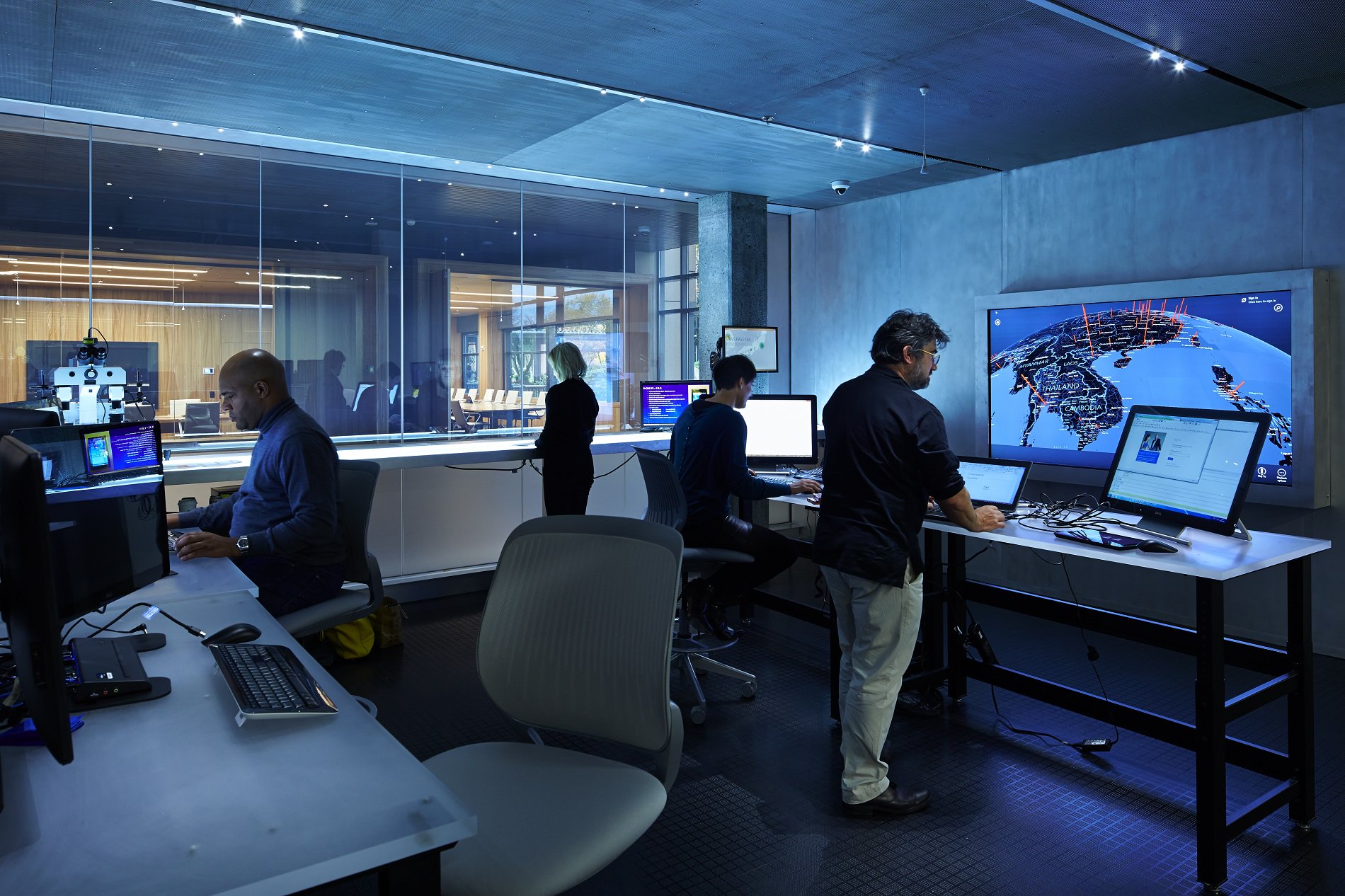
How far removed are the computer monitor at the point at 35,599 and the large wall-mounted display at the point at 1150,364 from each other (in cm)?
422

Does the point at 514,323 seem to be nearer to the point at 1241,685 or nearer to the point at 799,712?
the point at 799,712

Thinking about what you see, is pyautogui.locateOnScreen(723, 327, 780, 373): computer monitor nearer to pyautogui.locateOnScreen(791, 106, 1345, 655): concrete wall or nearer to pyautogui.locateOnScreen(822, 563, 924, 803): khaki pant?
pyautogui.locateOnScreen(791, 106, 1345, 655): concrete wall


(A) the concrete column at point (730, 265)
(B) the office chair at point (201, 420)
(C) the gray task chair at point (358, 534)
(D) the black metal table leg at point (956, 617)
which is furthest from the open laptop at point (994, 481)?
(B) the office chair at point (201, 420)

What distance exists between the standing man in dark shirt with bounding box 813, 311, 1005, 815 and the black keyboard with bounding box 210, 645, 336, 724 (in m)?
1.64

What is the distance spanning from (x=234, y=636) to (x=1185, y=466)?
114 inches

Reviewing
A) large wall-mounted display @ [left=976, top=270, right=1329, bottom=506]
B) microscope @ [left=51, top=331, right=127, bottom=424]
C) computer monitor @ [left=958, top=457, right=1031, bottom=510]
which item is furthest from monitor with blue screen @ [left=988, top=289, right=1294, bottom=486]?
microscope @ [left=51, top=331, right=127, bottom=424]

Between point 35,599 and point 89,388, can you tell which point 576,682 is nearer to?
point 35,599

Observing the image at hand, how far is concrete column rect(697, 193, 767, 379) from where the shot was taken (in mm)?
6859

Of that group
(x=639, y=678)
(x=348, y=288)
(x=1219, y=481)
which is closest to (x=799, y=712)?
(x=1219, y=481)

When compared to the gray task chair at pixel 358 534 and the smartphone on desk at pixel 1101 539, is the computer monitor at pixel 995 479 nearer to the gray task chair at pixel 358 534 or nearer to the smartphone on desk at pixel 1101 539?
the smartphone on desk at pixel 1101 539

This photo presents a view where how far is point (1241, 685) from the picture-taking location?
Answer: 13.2 ft

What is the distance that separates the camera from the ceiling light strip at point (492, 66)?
11.0 feet

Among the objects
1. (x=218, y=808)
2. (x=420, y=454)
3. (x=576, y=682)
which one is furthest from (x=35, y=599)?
(x=420, y=454)

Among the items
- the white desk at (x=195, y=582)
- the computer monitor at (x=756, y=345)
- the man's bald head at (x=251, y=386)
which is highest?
the computer monitor at (x=756, y=345)
